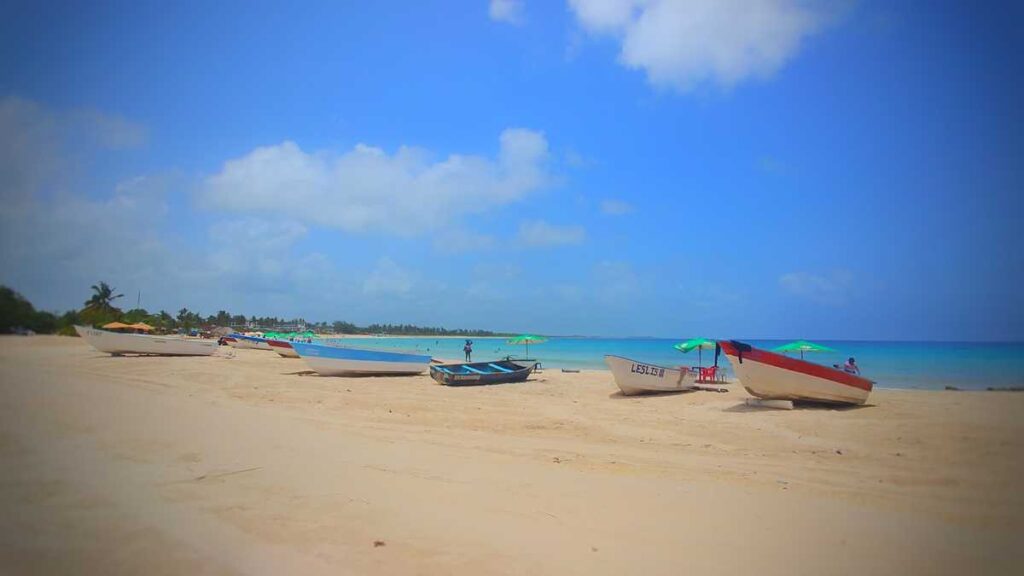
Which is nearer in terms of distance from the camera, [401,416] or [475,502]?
[475,502]

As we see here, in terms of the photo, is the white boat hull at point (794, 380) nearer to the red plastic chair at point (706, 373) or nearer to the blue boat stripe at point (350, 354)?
the red plastic chair at point (706, 373)

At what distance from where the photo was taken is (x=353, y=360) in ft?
72.7

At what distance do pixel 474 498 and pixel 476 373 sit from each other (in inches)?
594

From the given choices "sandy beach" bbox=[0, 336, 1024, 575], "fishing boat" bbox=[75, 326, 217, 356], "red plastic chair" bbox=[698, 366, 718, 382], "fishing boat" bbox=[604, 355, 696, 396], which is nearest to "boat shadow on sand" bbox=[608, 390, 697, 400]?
"fishing boat" bbox=[604, 355, 696, 396]

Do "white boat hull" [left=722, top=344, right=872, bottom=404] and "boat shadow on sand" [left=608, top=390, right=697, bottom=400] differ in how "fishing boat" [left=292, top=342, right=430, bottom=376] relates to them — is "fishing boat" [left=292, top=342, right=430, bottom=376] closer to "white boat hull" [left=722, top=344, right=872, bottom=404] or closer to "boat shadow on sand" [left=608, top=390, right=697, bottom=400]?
"boat shadow on sand" [left=608, top=390, right=697, bottom=400]

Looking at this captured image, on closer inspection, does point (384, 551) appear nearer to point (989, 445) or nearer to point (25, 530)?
point (25, 530)

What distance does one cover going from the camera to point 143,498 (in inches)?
167

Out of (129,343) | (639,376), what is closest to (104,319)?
(129,343)

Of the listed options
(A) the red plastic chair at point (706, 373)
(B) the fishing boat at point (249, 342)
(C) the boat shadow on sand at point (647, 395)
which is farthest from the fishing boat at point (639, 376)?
(B) the fishing boat at point (249, 342)

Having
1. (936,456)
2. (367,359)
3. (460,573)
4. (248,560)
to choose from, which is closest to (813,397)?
(936,456)

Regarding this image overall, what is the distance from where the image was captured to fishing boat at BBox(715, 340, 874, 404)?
12531 millimetres

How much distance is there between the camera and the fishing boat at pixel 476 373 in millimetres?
19297

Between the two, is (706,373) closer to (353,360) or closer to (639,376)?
(639,376)

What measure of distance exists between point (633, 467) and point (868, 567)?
3.17m
